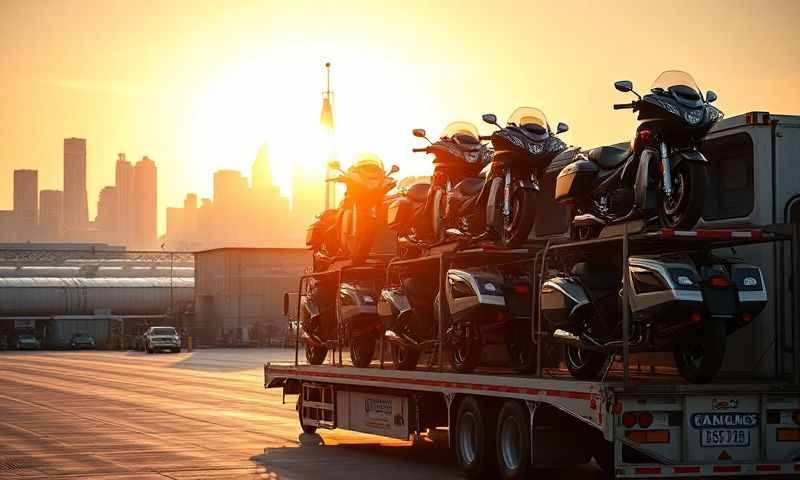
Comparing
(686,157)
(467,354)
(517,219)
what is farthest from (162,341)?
(686,157)

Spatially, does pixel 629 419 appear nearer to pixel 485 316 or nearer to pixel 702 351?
pixel 702 351

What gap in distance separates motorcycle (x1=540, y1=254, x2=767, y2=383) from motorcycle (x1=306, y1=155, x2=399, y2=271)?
23.5ft

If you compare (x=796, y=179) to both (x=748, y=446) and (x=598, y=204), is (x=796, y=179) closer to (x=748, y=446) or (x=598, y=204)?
(x=598, y=204)

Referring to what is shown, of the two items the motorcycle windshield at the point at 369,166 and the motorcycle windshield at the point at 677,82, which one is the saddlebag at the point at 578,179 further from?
the motorcycle windshield at the point at 369,166

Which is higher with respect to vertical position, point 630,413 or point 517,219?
point 517,219

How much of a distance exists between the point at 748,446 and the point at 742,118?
3494 mm

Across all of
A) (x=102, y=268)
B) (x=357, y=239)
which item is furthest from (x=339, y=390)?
(x=102, y=268)

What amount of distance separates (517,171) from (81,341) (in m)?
90.4

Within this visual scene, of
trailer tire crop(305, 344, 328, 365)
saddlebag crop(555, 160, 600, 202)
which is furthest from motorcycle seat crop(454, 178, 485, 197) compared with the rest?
trailer tire crop(305, 344, 328, 365)

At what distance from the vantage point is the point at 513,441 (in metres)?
14.1

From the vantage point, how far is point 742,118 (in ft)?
44.7

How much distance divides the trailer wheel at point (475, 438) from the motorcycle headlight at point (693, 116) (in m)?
4.05

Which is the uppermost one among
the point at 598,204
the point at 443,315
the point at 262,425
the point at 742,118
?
the point at 742,118

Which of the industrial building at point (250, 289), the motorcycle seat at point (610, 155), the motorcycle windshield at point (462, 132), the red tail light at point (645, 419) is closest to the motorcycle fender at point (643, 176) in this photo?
the motorcycle seat at point (610, 155)
